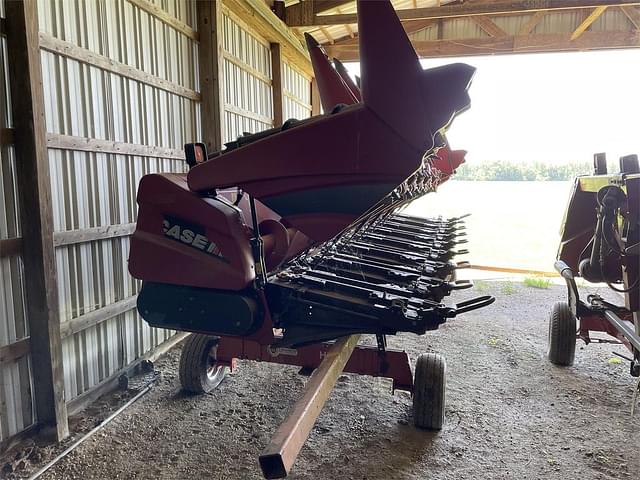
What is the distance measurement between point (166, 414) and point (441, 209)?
40.5ft

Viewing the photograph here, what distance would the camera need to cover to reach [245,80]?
18.7ft

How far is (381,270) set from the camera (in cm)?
253

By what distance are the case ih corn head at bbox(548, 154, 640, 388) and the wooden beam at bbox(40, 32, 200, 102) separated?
3.09 metres

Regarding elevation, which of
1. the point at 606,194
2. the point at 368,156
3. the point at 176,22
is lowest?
the point at 606,194

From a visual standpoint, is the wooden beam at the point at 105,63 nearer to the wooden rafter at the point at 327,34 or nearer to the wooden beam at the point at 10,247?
the wooden beam at the point at 10,247

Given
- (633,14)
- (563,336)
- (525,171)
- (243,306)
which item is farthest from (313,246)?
(525,171)

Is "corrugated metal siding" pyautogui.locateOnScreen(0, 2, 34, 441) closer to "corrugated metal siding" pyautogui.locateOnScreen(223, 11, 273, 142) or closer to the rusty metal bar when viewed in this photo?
the rusty metal bar

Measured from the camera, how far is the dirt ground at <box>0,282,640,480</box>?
7.50 ft

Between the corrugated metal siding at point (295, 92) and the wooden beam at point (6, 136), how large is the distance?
500cm

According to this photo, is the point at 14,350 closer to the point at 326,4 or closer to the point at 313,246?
the point at 313,246

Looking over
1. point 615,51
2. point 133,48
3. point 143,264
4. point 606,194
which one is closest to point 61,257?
point 143,264

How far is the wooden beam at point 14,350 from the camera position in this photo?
90.8 inches

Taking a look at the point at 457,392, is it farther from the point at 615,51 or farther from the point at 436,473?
the point at 615,51

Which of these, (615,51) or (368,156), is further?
(615,51)
